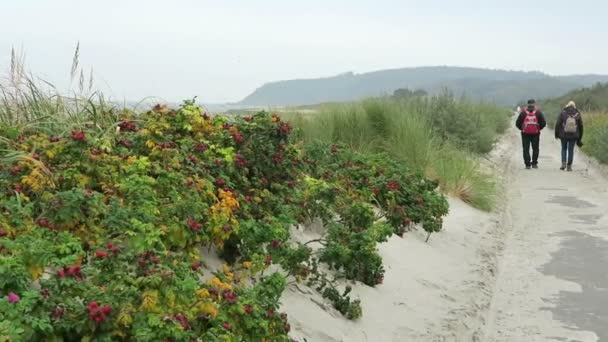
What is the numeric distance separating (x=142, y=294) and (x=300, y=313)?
65.8 inches

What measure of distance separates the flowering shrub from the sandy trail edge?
0.19 metres

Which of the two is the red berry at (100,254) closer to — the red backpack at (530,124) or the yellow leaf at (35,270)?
the yellow leaf at (35,270)

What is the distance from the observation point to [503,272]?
23.3 feet

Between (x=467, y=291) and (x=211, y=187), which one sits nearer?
(x=211, y=187)

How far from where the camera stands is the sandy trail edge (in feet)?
15.8

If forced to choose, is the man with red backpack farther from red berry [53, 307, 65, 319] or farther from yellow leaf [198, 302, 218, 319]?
red berry [53, 307, 65, 319]

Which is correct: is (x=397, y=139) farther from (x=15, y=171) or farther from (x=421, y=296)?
(x=15, y=171)

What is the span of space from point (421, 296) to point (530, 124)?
12.2m

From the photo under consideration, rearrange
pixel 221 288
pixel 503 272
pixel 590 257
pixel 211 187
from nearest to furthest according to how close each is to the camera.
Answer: pixel 221 288, pixel 211 187, pixel 503 272, pixel 590 257

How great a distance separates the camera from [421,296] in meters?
Result: 5.98

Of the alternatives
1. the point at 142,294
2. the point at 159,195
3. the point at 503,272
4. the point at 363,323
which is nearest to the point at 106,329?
the point at 142,294

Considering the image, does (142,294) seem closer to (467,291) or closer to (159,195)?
(159,195)

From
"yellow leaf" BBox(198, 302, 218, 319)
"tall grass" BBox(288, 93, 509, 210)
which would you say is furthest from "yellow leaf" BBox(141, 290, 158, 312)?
"tall grass" BBox(288, 93, 509, 210)

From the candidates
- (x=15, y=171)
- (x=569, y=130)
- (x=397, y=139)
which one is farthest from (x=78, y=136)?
(x=569, y=130)
